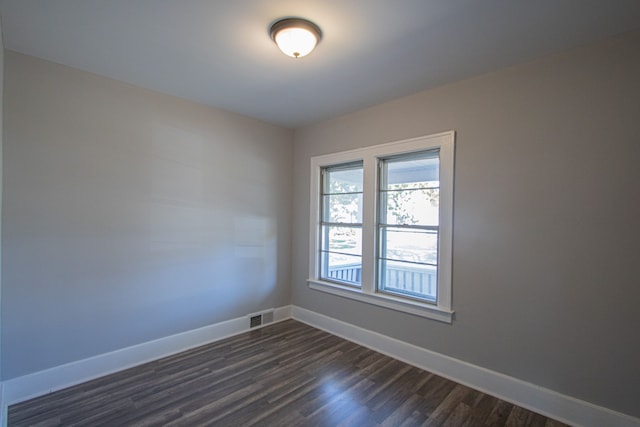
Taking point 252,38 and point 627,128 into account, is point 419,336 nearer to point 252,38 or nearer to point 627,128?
point 627,128

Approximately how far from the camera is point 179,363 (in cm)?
291

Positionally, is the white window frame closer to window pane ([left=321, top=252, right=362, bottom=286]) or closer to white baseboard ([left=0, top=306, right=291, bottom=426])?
window pane ([left=321, top=252, right=362, bottom=286])

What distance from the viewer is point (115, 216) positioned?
2779 millimetres

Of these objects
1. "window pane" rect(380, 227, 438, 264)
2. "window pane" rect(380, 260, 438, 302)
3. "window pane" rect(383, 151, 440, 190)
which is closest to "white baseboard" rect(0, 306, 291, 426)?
"window pane" rect(380, 260, 438, 302)

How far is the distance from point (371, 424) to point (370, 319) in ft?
4.30

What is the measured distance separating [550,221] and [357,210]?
191 centimetres

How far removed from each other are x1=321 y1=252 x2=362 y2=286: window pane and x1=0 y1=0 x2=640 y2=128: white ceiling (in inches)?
77.7

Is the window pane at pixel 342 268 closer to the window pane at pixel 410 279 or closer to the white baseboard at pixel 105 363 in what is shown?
the window pane at pixel 410 279

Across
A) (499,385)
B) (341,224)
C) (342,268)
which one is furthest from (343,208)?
(499,385)

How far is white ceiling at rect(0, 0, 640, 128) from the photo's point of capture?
178 centimetres

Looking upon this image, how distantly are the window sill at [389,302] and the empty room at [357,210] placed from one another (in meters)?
0.04

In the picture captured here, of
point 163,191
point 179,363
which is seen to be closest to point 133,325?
point 179,363

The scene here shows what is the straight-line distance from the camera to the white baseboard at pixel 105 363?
230 cm

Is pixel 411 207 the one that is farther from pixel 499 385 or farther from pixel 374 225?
pixel 499 385
